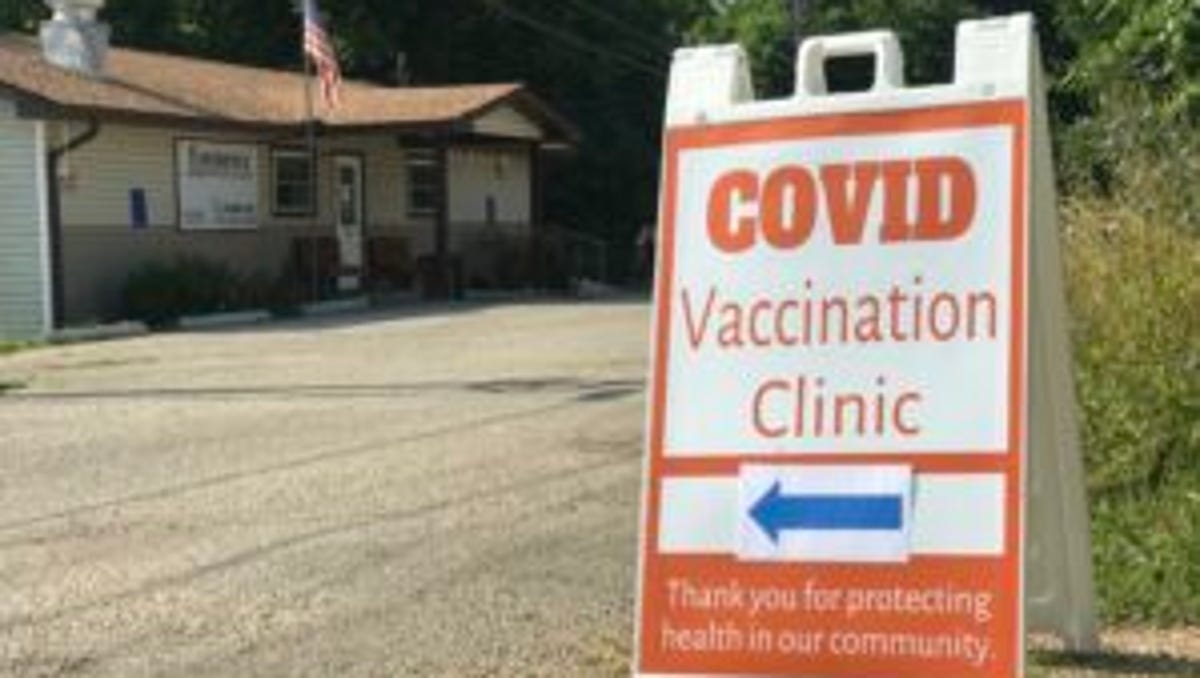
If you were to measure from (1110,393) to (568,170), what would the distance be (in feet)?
112

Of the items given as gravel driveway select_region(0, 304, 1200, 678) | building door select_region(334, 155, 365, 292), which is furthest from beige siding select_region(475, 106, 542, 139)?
gravel driveway select_region(0, 304, 1200, 678)

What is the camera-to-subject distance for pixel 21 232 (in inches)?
1006

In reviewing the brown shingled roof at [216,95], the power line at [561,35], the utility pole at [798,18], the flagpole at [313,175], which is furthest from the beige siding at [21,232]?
the utility pole at [798,18]

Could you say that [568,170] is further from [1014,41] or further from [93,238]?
[1014,41]

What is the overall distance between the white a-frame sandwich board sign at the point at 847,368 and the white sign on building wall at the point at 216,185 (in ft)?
76.4

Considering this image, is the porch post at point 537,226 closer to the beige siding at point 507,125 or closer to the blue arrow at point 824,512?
the beige siding at point 507,125

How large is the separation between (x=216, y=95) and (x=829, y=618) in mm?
25655

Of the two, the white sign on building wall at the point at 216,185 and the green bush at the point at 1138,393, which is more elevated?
the white sign on building wall at the point at 216,185

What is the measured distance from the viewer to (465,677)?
6.80 m

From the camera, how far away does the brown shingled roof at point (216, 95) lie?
25.6 metres

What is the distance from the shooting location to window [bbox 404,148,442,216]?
34281 millimetres

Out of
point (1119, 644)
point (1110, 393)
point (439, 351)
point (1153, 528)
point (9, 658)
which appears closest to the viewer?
point (1119, 644)

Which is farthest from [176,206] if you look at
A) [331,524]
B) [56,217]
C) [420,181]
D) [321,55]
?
[331,524]

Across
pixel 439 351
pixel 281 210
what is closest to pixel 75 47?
pixel 281 210
